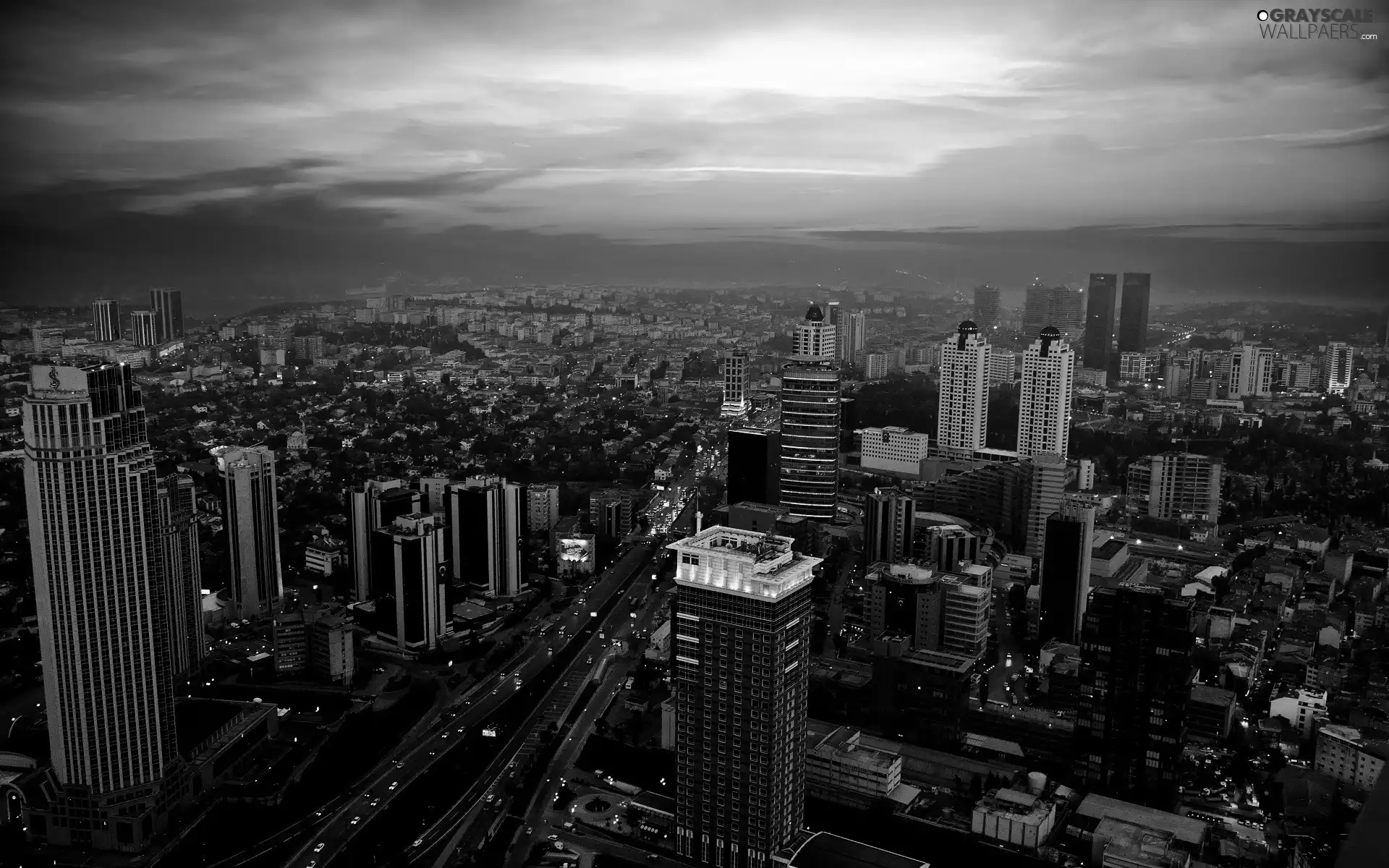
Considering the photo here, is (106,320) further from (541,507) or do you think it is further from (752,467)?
(752,467)

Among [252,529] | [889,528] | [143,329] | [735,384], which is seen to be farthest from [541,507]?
[143,329]

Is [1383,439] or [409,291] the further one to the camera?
[409,291]

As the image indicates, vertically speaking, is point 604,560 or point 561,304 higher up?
point 561,304

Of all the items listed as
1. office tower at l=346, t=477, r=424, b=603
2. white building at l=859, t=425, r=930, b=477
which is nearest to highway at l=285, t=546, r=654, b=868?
office tower at l=346, t=477, r=424, b=603

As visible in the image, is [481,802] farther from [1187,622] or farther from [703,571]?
[1187,622]

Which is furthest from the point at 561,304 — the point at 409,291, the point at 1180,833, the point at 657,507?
the point at 1180,833
